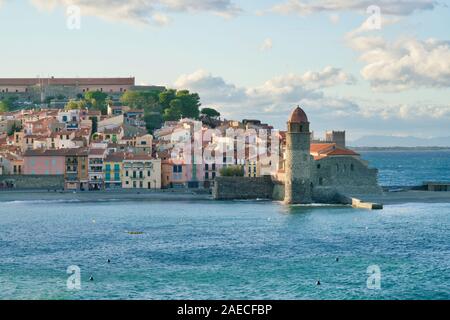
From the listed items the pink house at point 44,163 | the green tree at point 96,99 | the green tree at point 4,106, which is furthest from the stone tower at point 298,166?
the green tree at point 4,106

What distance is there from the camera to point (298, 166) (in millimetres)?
76250

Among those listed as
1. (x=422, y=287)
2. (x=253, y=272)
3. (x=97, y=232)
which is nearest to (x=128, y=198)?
(x=97, y=232)

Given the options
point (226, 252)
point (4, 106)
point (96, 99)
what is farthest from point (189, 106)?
point (226, 252)

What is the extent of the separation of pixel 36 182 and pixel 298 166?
31.7 meters

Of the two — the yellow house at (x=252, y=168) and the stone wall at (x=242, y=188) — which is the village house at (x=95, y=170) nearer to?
the yellow house at (x=252, y=168)

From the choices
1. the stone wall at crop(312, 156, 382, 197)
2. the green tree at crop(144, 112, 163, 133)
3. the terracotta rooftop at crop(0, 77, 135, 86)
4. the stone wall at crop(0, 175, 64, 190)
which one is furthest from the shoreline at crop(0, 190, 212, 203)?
the terracotta rooftop at crop(0, 77, 135, 86)

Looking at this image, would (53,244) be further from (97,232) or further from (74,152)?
(74,152)

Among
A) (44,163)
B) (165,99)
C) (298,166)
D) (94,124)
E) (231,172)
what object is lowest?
(231,172)

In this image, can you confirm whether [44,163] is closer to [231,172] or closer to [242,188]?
[231,172]

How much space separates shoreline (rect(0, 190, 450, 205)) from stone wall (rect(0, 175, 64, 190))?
2.47 m

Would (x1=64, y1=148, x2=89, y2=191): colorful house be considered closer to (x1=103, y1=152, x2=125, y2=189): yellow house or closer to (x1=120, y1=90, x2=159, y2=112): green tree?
(x1=103, y1=152, x2=125, y2=189): yellow house

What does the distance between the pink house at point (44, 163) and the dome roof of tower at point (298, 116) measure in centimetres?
2923

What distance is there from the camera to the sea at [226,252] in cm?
3900

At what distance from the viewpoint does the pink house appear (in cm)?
9631
